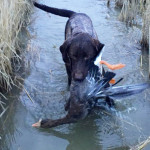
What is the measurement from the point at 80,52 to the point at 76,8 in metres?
4.31

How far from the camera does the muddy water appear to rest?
281 centimetres

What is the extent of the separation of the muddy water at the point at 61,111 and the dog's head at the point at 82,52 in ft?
2.06

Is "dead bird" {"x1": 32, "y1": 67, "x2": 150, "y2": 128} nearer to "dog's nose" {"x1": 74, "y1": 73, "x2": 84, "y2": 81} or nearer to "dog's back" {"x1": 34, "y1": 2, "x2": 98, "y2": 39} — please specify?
"dog's nose" {"x1": 74, "y1": 73, "x2": 84, "y2": 81}

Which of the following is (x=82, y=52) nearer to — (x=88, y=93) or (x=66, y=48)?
(x=66, y=48)

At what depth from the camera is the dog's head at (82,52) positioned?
2.94 meters

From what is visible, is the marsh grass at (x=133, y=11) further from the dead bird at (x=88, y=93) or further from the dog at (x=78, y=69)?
the dead bird at (x=88, y=93)

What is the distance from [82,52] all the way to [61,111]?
78cm

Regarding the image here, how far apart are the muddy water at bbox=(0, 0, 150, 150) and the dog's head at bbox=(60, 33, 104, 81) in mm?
627

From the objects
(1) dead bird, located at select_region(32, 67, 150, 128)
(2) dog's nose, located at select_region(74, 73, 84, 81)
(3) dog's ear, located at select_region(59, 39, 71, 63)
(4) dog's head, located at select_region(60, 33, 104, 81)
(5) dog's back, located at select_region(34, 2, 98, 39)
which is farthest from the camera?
(5) dog's back, located at select_region(34, 2, 98, 39)

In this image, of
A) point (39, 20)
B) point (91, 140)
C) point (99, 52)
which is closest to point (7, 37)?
point (99, 52)

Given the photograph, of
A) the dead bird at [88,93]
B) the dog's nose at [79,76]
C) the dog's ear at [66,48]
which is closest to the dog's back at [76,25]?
the dog's ear at [66,48]

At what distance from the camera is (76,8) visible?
7.02m

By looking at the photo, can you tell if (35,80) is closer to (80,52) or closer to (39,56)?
(39,56)

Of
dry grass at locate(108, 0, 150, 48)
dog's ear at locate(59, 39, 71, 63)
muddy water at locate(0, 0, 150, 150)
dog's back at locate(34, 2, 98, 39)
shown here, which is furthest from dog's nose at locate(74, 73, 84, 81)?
dry grass at locate(108, 0, 150, 48)
